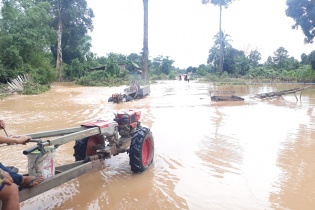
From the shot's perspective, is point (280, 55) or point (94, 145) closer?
point (94, 145)

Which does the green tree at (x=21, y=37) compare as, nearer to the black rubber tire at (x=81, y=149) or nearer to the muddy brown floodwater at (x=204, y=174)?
the muddy brown floodwater at (x=204, y=174)

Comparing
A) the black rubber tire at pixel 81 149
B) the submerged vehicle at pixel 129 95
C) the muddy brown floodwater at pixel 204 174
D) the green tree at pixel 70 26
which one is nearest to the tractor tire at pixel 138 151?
the muddy brown floodwater at pixel 204 174

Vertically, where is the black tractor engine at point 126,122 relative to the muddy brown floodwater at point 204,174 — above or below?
above

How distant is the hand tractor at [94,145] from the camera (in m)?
3.30

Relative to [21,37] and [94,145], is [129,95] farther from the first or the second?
[94,145]

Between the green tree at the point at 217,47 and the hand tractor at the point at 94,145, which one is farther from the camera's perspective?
A: the green tree at the point at 217,47

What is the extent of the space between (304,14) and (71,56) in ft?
106

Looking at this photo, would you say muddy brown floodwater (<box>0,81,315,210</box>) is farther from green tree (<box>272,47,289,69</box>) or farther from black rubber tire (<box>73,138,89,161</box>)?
green tree (<box>272,47,289,69</box>)

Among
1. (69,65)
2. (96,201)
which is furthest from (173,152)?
(69,65)

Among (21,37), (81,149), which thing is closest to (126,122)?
(81,149)

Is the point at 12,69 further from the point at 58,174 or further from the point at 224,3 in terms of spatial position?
the point at 224,3

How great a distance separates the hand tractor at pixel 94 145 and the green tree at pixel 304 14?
34.5m

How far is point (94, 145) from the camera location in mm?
5094

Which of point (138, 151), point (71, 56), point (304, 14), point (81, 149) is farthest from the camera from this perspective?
point (71, 56)
